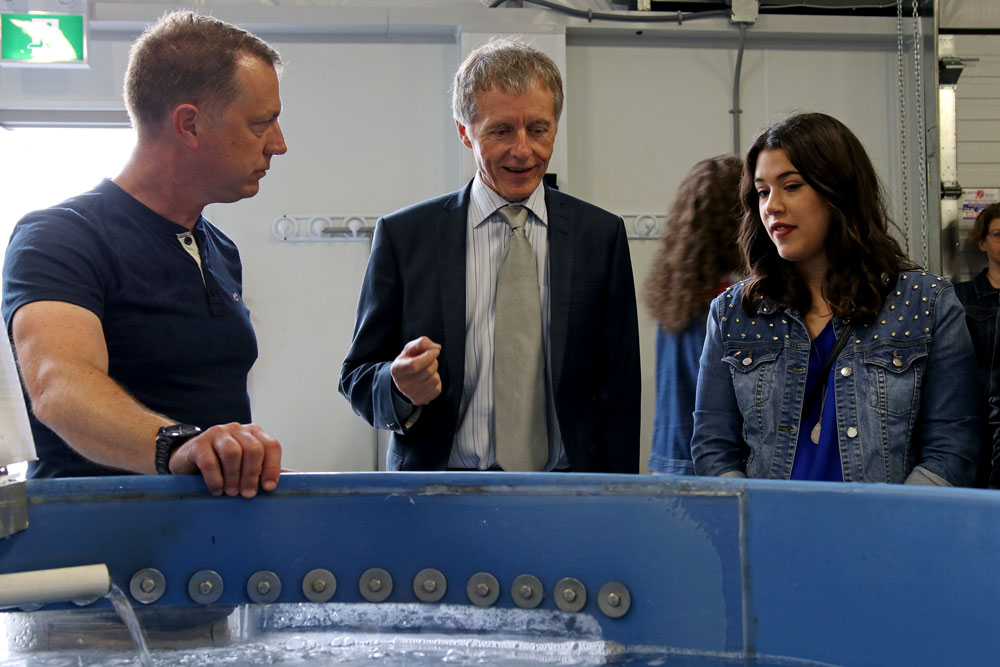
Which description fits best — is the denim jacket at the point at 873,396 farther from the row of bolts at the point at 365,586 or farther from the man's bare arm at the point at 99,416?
the man's bare arm at the point at 99,416

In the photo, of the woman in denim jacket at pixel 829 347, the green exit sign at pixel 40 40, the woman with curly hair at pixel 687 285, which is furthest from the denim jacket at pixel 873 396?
the green exit sign at pixel 40 40

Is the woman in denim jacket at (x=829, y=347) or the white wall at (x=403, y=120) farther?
the white wall at (x=403, y=120)

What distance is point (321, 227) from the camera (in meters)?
3.94

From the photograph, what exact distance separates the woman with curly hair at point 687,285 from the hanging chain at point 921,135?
2.24 metres

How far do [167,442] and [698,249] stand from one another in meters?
1.30

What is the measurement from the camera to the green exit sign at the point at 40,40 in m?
3.75

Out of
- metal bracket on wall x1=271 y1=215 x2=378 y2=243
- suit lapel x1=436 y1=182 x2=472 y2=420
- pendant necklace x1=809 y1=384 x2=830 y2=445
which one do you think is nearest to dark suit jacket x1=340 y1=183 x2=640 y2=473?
suit lapel x1=436 y1=182 x2=472 y2=420

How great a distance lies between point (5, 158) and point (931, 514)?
4.10 meters

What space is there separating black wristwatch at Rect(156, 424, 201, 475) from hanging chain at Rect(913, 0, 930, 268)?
11.8 ft

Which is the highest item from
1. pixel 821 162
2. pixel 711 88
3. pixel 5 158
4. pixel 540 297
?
pixel 711 88

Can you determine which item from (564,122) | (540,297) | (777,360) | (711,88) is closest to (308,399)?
(564,122)

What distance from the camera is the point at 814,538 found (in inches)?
37.2

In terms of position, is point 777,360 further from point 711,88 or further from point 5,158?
point 5,158

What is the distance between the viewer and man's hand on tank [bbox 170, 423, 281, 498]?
996 millimetres
